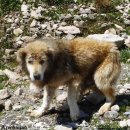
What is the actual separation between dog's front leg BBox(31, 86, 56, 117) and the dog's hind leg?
3.40 ft

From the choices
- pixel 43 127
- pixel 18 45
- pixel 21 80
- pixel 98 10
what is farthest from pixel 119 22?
pixel 43 127

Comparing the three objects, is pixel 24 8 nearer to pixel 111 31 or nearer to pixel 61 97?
pixel 111 31

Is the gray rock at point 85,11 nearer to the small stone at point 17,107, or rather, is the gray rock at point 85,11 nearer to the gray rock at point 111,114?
the small stone at point 17,107

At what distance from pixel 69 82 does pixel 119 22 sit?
19.9ft

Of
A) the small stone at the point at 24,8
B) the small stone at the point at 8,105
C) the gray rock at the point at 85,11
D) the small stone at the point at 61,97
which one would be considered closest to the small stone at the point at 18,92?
the small stone at the point at 8,105

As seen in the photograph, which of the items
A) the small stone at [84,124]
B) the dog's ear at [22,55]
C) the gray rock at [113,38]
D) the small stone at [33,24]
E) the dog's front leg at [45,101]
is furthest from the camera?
the small stone at [33,24]

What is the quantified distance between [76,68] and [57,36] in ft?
15.7

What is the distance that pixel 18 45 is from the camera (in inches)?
571

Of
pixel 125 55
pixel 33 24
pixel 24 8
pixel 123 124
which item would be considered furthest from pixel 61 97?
pixel 24 8

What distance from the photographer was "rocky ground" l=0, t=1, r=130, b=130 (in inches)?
404

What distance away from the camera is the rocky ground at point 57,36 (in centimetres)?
1027

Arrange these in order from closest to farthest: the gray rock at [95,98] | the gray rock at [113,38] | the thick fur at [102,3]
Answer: the gray rock at [95,98] < the gray rock at [113,38] < the thick fur at [102,3]

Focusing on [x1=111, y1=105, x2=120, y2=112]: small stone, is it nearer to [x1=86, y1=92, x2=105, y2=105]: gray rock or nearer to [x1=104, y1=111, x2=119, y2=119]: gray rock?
[x1=104, y1=111, x2=119, y2=119]: gray rock

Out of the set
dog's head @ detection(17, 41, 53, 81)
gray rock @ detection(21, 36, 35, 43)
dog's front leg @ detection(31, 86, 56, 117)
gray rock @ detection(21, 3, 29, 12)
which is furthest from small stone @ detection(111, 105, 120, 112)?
gray rock @ detection(21, 3, 29, 12)
